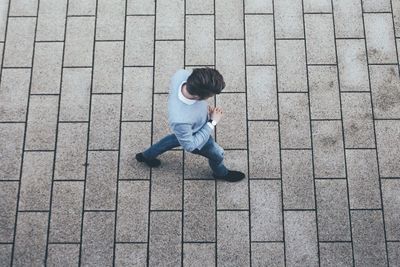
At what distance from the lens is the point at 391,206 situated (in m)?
5.27

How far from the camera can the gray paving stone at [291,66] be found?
572cm

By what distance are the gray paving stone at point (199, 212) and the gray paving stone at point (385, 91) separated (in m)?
2.09

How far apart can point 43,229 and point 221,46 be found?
286cm

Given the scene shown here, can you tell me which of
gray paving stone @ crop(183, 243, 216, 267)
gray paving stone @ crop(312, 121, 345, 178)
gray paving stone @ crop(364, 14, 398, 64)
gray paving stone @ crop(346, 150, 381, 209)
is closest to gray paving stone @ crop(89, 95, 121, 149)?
gray paving stone @ crop(183, 243, 216, 267)

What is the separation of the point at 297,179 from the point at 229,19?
2.10 m

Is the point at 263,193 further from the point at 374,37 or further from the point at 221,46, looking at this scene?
the point at 374,37

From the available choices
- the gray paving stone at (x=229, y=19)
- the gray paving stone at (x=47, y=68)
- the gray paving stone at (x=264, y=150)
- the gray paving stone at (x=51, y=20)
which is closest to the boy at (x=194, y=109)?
the gray paving stone at (x=264, y=150)

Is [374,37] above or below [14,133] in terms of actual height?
above

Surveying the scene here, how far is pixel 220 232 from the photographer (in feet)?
17.1

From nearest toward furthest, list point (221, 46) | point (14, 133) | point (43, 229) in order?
point (43, 229)
point (14, 133)
point (221, 46)

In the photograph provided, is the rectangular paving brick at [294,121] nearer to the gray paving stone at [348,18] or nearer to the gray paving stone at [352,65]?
the gray paving stone at [352,65]

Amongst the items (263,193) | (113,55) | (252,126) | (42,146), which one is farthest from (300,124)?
(42,146)

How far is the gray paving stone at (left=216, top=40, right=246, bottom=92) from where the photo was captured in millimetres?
5738

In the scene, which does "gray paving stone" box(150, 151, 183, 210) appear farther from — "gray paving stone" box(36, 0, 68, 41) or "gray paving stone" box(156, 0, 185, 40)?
"gray paving stone" box(36, 0, 68, 41)
